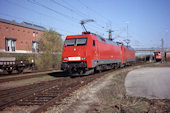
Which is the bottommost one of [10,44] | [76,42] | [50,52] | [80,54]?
[80,54]

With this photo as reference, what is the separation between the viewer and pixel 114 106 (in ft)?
18.2

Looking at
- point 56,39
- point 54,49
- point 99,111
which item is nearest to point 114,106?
point 99,111

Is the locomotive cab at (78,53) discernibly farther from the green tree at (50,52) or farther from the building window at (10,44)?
the building window at (10,44)

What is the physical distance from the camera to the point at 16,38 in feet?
103

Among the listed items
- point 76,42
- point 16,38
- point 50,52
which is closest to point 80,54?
point 76,42

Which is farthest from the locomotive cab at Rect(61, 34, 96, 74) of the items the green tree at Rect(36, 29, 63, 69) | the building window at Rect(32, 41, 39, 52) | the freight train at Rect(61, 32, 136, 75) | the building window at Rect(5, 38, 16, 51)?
the building window at Rect(32, 41, 39, 52)

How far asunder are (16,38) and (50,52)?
10410mm

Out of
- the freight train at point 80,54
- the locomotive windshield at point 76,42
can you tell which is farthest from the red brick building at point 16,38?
the freight train at point 80,54

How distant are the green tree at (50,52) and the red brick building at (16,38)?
5.97 metres

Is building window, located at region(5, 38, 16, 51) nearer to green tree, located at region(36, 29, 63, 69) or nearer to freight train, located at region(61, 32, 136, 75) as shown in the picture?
green tree, located at region(36, 29, 63, 69)

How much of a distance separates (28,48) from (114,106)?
104 ft

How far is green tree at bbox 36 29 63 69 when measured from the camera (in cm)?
2470

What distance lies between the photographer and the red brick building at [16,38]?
94.0ft

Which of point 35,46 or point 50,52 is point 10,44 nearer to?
point 35,46
